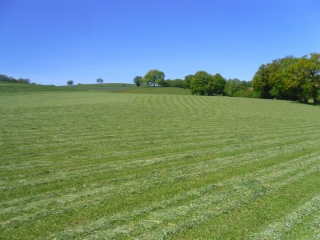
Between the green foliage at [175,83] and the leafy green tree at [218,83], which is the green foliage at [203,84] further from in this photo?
the green foliage at [175,83]

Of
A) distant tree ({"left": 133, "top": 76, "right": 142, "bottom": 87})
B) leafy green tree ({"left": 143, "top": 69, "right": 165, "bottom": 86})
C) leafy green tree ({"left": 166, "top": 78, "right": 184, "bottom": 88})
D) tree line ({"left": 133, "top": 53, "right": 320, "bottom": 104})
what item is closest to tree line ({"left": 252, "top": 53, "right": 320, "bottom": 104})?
tree line ({"left": 133, "top": 53, "right": 320, "bottom": 104})

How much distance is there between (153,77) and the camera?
148125 mm

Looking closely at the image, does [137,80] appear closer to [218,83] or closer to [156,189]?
[218,83]

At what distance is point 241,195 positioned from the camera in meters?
6.96

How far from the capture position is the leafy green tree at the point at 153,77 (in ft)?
486

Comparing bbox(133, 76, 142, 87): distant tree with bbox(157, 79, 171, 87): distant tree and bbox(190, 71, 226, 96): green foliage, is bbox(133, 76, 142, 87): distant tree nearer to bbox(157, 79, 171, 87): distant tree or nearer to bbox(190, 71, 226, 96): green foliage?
bbox(157, 79, 171, 87): distant tree

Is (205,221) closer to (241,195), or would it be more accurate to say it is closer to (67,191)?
(241,195)

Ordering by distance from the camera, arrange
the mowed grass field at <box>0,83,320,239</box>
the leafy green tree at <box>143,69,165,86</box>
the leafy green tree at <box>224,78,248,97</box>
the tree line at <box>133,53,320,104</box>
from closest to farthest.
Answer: the mowed grass field at <box>0,83,320,239</box>, the tree line at <box>133,53,320,104</box>, the leafy green tree at <box>224,78,248,97</box>, the leafy green tree at <box>143,69,165,86</box>

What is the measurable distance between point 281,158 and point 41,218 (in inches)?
394

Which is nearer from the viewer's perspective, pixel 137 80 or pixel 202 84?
pixel 202 84

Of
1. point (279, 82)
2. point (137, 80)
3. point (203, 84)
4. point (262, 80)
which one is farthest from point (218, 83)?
point (137, 80)

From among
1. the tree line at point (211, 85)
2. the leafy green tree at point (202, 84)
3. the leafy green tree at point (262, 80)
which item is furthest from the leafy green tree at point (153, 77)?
the leafy green tree at point (262, 80)

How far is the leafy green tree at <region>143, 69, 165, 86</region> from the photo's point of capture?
Result: 14800cm

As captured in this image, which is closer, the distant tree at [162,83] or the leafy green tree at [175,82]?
the distant tree at [162,83]
